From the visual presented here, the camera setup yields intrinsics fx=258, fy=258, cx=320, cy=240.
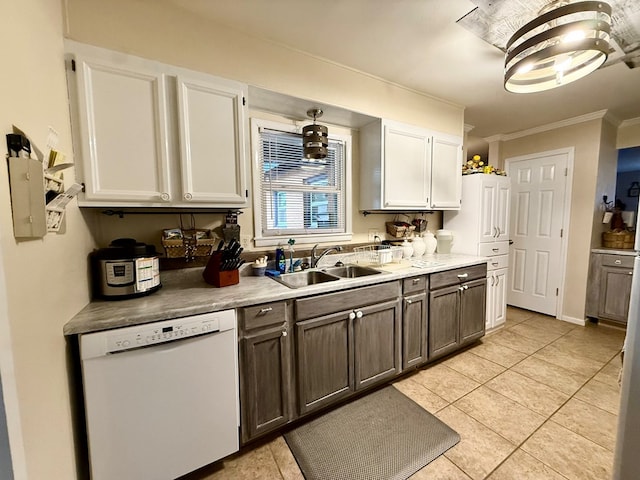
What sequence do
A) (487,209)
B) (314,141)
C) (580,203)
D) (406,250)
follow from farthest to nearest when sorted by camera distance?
(580,203) → (487,209) → (406,250) → (314,141)

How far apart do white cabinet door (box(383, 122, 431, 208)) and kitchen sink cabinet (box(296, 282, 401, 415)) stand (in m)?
0.95

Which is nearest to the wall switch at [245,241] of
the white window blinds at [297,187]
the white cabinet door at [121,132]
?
the white window blinds at [297,187]

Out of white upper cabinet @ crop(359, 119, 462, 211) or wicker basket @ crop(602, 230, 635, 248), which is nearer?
white upper cabinet @ crop(359, 119, 462, 211)

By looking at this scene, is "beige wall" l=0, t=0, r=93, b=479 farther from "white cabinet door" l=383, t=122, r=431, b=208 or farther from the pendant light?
"white cabinet door" l=383, t=122, r=431, b=208

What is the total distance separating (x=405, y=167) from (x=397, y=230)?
67cm

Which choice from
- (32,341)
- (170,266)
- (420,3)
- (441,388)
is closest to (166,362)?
(32,341)

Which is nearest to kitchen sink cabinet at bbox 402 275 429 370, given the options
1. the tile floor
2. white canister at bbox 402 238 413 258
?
the tile floor

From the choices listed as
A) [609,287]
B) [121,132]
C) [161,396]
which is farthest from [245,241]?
[609,287]

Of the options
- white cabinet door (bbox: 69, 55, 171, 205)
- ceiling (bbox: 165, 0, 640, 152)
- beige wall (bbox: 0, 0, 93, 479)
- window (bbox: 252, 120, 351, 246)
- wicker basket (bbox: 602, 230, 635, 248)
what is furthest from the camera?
wicker basket (bbox: 602, 230, 635, 248)

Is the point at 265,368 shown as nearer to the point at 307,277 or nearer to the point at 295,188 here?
the point at 307,277

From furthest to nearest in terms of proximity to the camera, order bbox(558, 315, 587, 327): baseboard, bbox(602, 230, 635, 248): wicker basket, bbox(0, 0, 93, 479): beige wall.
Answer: bbox(558, 315, 587, 327): baseboard < bbox(602, 230, 635, 248): wicker basket < bbox(0, 0, 93, 479): beige wall

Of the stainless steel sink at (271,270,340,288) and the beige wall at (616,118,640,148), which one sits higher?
the beige wall at (616,118,640,148)

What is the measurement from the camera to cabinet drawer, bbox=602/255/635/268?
3074mm

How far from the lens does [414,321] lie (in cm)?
220
